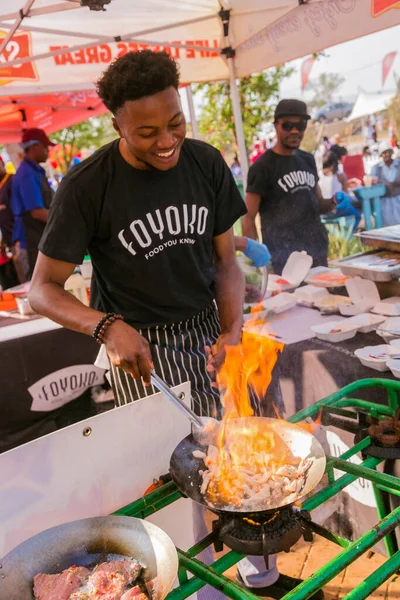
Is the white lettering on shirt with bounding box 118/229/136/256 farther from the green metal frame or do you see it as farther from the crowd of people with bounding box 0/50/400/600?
the green metal frame

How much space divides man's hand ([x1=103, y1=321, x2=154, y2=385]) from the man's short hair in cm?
79

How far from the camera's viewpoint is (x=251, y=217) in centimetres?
455

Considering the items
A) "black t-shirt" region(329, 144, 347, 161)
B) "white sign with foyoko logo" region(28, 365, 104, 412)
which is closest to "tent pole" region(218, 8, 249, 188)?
"white sign with foyoko logo" region(28, 365, 104, 412)

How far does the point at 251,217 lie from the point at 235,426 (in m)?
3.03

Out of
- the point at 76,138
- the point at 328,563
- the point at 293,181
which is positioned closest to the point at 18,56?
the point at 293,181

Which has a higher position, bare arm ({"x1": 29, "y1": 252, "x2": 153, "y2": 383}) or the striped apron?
bare arm ({"x1": 29, "y1": 252, "x2": 153, "y2": 383})

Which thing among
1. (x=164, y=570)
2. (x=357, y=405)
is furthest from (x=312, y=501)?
(x=357, y=405)

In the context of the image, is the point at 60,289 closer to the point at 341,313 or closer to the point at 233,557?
the point at 233,557

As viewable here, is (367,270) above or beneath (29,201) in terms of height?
beneath

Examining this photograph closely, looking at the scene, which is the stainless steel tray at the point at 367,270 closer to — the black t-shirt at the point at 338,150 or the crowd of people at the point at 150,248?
the crowd of people at the point at 150,248

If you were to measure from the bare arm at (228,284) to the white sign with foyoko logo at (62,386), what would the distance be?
74.5 inches

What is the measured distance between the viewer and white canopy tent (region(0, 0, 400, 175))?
4160mm

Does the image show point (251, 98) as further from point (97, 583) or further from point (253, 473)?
point (97, 583)

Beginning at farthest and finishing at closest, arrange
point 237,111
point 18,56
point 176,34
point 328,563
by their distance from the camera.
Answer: point 237,111
point 176,34
point 18,56
point 328,563
